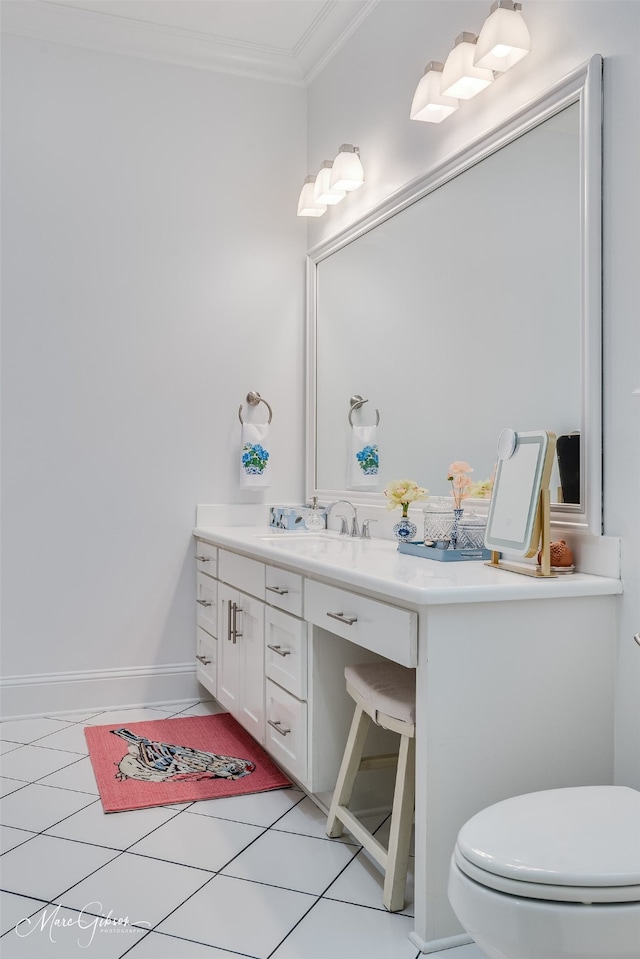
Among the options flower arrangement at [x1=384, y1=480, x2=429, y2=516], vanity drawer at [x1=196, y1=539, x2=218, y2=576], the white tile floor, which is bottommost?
the white tile floor

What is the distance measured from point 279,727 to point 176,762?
1.61 feet

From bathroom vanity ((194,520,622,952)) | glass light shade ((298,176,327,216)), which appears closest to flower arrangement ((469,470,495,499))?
bathroom vanity ((194,520,622,952))

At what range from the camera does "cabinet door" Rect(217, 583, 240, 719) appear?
9.04 feet

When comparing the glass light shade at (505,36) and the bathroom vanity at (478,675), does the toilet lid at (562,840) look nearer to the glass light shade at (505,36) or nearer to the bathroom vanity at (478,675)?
the bathroom vanity at (478,675)

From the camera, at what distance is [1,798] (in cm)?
229

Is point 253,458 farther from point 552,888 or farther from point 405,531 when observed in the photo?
point 552,888

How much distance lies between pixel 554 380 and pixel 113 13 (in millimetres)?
2446

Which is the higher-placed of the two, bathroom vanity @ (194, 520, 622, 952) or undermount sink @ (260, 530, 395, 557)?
undermount sink @ (260, 530, 395, 557)

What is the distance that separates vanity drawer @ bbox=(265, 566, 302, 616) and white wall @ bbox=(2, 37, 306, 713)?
3.47ft

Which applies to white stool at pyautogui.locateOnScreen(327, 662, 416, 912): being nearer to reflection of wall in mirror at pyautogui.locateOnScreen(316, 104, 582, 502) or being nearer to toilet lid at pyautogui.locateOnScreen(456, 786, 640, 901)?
toilet lid at pyautogui.locateOnScreen(456, 786, 640, 901)

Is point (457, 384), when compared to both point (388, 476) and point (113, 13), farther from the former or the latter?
point (113, 13)

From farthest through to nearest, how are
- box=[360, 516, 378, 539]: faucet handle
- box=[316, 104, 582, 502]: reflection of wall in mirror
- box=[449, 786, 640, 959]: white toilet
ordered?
1. box=[360, 516, 378, 539]: faucet handle
2. box=[316, 104, 582, 502]: reflection of wall in mirror
3. box=[449, 786, 640, 959]: white toilet

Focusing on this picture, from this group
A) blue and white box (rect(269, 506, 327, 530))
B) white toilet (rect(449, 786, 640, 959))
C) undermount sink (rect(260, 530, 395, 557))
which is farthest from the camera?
blue and white box (rect(269, 506, 327, 530))

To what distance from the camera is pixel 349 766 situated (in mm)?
1992
